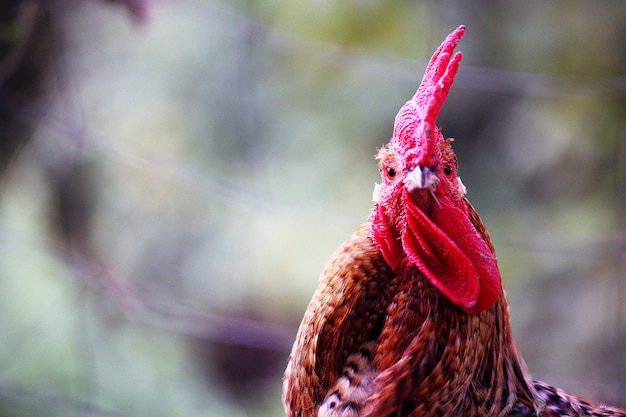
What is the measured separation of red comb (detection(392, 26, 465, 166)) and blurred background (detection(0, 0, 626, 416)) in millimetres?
2307

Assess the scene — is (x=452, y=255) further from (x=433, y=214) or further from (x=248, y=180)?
(x=248, y=180)

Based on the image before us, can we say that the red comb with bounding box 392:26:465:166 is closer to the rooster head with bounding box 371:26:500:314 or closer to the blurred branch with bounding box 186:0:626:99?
the rooster head with bounding box 371:26:500:314

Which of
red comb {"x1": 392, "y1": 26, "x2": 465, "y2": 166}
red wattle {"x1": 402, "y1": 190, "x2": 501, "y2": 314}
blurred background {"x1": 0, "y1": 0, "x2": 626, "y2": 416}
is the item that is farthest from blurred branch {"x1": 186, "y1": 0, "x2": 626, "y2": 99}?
red wattle {"x1": 402, "y1": 190, "x2": 501, "y2": 314}

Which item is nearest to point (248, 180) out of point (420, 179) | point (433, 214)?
point (433, 214)

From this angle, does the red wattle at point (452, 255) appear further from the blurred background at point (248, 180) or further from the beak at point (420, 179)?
the blurred background at point (248, 180)

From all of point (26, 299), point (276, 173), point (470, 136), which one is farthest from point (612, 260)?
point (26, 299)

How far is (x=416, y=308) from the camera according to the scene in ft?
4.98

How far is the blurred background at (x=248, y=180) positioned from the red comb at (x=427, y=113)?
2.31 m

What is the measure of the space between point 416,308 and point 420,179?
0.34 meters

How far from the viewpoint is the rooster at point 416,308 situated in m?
1.48

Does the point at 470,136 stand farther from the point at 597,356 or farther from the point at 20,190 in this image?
the point at 20,190

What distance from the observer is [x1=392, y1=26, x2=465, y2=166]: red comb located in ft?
4.68

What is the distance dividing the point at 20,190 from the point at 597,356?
385cm

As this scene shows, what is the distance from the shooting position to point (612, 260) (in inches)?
150
